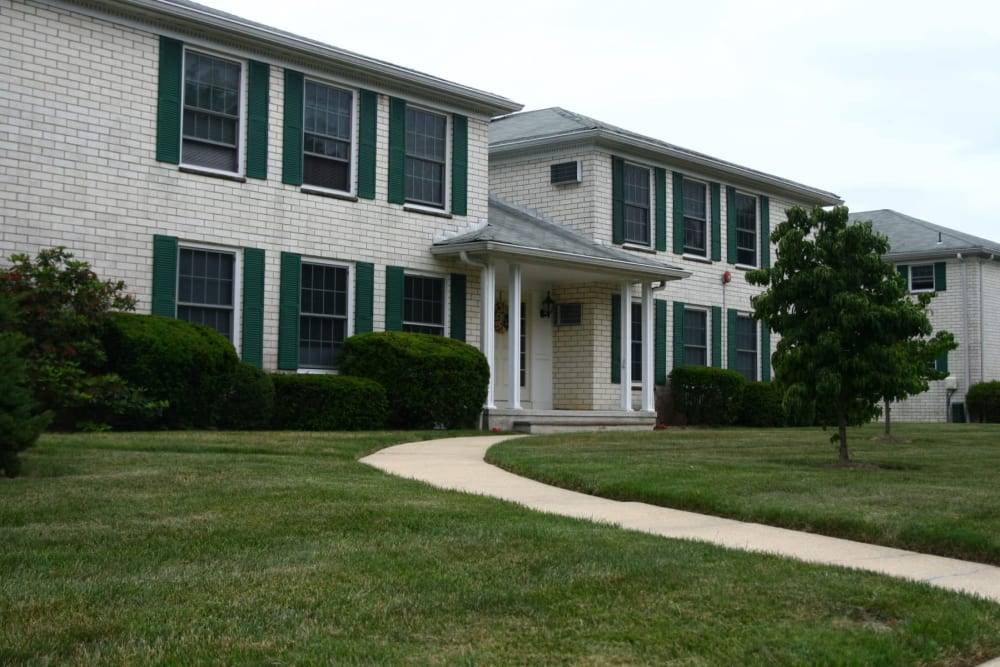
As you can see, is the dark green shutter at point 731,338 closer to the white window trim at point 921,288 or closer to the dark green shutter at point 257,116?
the white window trim at point 921,288

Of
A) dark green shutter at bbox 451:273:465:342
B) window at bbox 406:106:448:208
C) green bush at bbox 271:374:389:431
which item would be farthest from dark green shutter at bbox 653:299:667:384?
green bush at bbox 271:374:389:431

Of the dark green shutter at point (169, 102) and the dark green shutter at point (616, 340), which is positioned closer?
the dark green shutter at point (169, 102)

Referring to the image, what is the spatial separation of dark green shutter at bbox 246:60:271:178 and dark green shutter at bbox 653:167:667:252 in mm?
10117

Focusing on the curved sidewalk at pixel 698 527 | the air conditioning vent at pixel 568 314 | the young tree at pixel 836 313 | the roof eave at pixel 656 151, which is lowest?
the curved sidewalk at pixel 698 527

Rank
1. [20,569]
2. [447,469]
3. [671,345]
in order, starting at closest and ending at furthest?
[20,569] → [447,469] → [671,345]

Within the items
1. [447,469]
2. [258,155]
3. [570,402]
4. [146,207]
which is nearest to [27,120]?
[146,207]

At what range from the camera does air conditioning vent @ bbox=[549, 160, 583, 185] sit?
889 inches

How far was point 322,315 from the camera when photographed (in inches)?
680

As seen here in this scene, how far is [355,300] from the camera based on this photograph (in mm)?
17656

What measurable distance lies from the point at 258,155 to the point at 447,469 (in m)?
7.98

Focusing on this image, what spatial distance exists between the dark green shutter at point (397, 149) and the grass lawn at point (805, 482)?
5.57m

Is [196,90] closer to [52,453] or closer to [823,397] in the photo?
[52,453]

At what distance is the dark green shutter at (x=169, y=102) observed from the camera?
1552cm

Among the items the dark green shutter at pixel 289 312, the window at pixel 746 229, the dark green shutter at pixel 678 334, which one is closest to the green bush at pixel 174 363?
the dark green shutter at pixel 289 312
